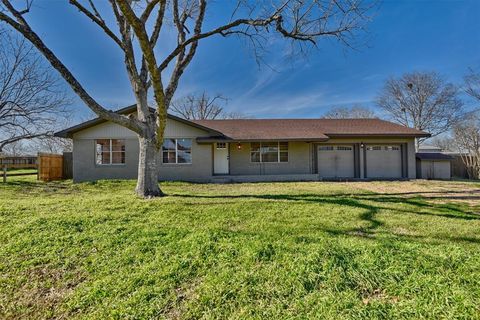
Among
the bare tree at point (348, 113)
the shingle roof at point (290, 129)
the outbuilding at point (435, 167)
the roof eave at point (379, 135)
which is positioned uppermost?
the bare tree at point (348, 113)

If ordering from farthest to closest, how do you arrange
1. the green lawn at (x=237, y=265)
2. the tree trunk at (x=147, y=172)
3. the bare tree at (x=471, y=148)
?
the bare tree at (x=471, y=148) → the tree trunk at (x=147, y=172) → the green lawn at (x=237, y=265)

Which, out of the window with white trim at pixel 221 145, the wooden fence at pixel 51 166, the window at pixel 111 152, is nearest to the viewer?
the window at pixel 111 152

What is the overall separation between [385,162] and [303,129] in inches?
198

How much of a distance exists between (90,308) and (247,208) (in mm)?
3887

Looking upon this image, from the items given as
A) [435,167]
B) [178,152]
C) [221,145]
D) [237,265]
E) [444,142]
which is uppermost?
[444,142]

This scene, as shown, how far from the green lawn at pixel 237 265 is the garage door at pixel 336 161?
920 cm

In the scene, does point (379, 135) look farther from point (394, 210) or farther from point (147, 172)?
point (147, 172)

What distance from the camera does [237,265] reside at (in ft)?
10.8

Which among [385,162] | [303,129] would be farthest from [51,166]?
[385,162]

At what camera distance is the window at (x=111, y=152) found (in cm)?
1313

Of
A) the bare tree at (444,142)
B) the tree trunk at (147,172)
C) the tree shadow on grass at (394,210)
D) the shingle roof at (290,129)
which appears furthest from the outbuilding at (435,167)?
the bare tree at (444,142)

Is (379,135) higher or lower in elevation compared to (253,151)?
higher

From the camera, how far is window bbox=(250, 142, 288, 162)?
14.5m

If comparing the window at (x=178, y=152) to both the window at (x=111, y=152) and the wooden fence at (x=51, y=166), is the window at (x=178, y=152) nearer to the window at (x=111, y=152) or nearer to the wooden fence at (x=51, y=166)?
the window at (x=111, y=152)
